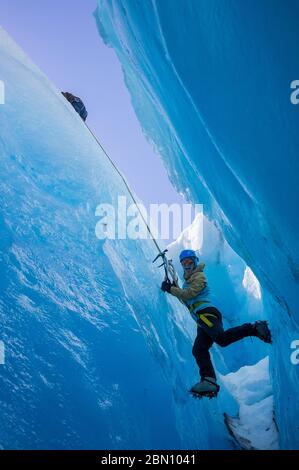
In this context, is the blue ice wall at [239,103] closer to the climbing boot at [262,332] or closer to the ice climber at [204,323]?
the climbing boot at [262,332]

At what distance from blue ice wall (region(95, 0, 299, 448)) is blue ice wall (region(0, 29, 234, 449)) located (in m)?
1.44

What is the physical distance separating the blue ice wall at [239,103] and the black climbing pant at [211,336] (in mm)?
604

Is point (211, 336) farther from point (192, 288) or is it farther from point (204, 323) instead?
point (192, 288)

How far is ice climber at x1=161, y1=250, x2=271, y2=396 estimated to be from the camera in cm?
301

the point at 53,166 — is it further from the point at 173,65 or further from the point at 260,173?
the point at 260,173

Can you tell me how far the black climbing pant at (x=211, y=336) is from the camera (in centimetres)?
304

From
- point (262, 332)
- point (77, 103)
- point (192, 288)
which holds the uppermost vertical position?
point (77, 103)

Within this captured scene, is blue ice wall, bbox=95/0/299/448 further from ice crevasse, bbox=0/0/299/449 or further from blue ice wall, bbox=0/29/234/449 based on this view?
blue ice wall, bbox=0/29/234/449

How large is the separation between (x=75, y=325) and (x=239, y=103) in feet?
7.91

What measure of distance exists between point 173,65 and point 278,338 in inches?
157

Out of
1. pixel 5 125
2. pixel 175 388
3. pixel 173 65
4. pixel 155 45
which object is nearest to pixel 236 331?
pixel 175 388

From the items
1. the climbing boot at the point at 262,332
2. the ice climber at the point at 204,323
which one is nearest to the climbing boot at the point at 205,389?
the ice climber at the point at 204,323

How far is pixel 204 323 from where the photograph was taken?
322cm

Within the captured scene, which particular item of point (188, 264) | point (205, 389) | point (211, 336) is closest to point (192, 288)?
point (188, 264)
